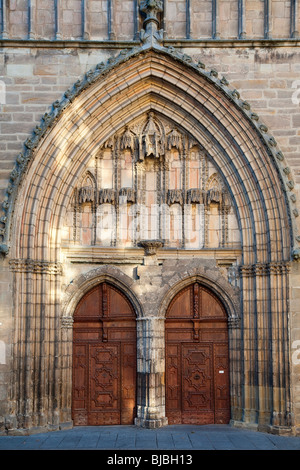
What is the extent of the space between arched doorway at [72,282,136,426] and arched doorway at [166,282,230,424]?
0.80 metres

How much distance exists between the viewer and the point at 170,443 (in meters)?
9.80

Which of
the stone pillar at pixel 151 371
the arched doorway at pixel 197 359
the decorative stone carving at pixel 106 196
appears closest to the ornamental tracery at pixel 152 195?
the decorative stone carving at pixel 106 196

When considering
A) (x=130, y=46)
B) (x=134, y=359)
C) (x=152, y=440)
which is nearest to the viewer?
(x=152, y=440)

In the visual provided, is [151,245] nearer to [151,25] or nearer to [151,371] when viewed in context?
[151,371]

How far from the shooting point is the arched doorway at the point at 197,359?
1138 centimetres

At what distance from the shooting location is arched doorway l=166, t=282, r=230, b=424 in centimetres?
1138

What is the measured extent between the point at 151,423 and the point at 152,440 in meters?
0.92

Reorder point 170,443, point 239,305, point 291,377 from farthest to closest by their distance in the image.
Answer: point 239,305 → point 291,377 → point 170,443

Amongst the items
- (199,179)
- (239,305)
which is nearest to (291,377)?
(239,305)

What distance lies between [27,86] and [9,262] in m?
3.43

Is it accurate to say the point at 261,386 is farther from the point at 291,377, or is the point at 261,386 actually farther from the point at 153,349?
the point at 153,349

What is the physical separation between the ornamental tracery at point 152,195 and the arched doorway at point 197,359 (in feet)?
3.97

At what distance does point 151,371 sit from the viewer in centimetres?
1120

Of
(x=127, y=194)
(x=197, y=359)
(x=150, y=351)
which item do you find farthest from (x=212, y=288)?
(x=127, y=194)
